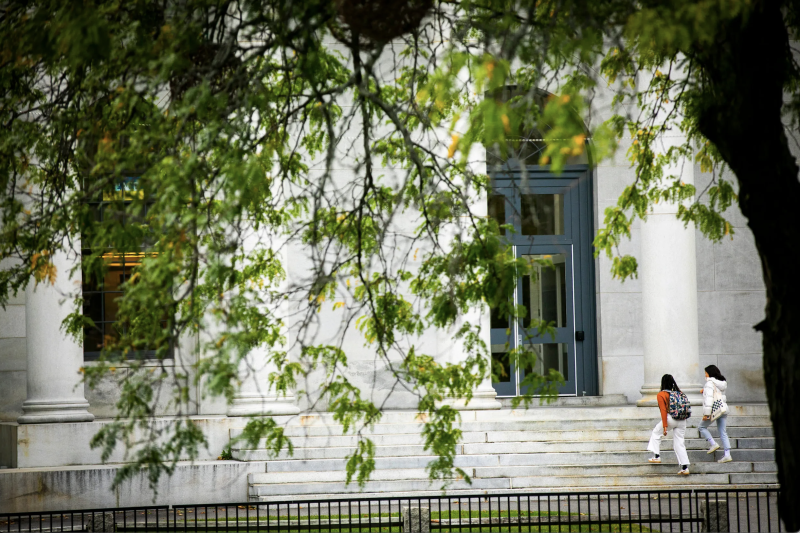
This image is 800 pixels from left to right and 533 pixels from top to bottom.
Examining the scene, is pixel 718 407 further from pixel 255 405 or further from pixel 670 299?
pixel 255 405

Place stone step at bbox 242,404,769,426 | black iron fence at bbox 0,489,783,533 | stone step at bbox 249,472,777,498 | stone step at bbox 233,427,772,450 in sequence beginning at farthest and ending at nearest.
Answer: stone step at bbox 242,404,769,426
stone step at bbox 233,427,772,450
stone step at bbox 249,472,777,498
black iron fence at bbox 0,489,783,533

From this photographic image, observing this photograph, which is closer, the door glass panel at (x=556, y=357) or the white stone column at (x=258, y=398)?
the white stone column at (x=258, y=398)

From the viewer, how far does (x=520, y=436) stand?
1680 centimetres

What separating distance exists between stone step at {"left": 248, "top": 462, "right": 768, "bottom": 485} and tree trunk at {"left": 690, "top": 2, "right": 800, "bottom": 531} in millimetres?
9844

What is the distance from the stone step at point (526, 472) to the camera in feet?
50.4

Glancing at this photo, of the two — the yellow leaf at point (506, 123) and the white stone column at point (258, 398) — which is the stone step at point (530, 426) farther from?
the yellow leaf at point (506, 123)

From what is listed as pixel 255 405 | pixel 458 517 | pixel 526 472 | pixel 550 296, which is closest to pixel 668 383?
pixel 526 472

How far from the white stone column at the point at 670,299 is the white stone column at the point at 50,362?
10.4 metres

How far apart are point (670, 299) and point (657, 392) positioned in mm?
1785

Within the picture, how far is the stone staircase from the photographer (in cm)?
1526

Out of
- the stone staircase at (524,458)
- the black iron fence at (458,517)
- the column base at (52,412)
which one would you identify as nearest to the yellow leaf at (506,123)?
the black iron fence at (458,517)

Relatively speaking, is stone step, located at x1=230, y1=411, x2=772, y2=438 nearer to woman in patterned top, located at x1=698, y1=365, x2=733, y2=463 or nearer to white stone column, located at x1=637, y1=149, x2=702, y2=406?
white stone column, located at x1=637, y1=149, x2=702, y2=406

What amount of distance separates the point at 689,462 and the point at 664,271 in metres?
4.02

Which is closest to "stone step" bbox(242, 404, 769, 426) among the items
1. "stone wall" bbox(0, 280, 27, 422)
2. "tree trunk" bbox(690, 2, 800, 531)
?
"stone wall" bbox(0, 280, 27, 422)
